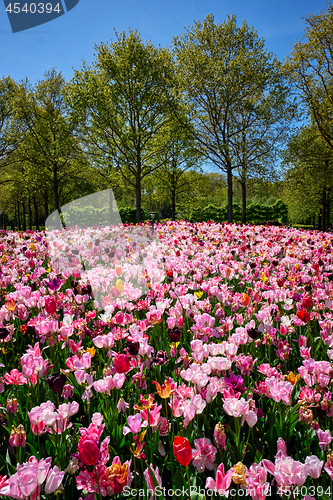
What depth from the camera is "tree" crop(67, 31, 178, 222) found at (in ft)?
56.3

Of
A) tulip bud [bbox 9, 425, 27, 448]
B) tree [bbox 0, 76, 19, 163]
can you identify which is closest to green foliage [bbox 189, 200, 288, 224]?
tree [bbox 0, 76, 19, 163]

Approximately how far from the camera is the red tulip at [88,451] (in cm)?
90

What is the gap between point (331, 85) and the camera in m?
16.8

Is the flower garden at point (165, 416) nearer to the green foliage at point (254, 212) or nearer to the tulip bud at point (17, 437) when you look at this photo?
the tulip bud at point (17, 437)

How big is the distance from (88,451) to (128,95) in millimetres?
19818

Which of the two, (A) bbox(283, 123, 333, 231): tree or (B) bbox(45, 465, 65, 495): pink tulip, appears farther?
(A) bbox(283, 123, 333, 231): tree

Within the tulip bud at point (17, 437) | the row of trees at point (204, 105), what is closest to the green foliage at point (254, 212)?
the row of trees at point (204, 105)

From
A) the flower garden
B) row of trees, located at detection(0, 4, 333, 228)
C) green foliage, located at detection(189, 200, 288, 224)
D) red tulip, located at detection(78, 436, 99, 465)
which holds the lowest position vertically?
the flower garden

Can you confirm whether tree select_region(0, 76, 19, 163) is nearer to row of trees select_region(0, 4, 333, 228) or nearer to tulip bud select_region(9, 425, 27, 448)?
row of trees select_region(0, 4, 333, 228)

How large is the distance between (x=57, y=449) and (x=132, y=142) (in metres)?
19.5

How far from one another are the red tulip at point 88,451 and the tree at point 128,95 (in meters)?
17.4

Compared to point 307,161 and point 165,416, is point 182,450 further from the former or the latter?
point 307,161

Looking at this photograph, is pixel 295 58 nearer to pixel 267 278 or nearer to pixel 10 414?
pixel 267 278

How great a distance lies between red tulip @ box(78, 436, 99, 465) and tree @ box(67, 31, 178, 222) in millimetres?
17411
